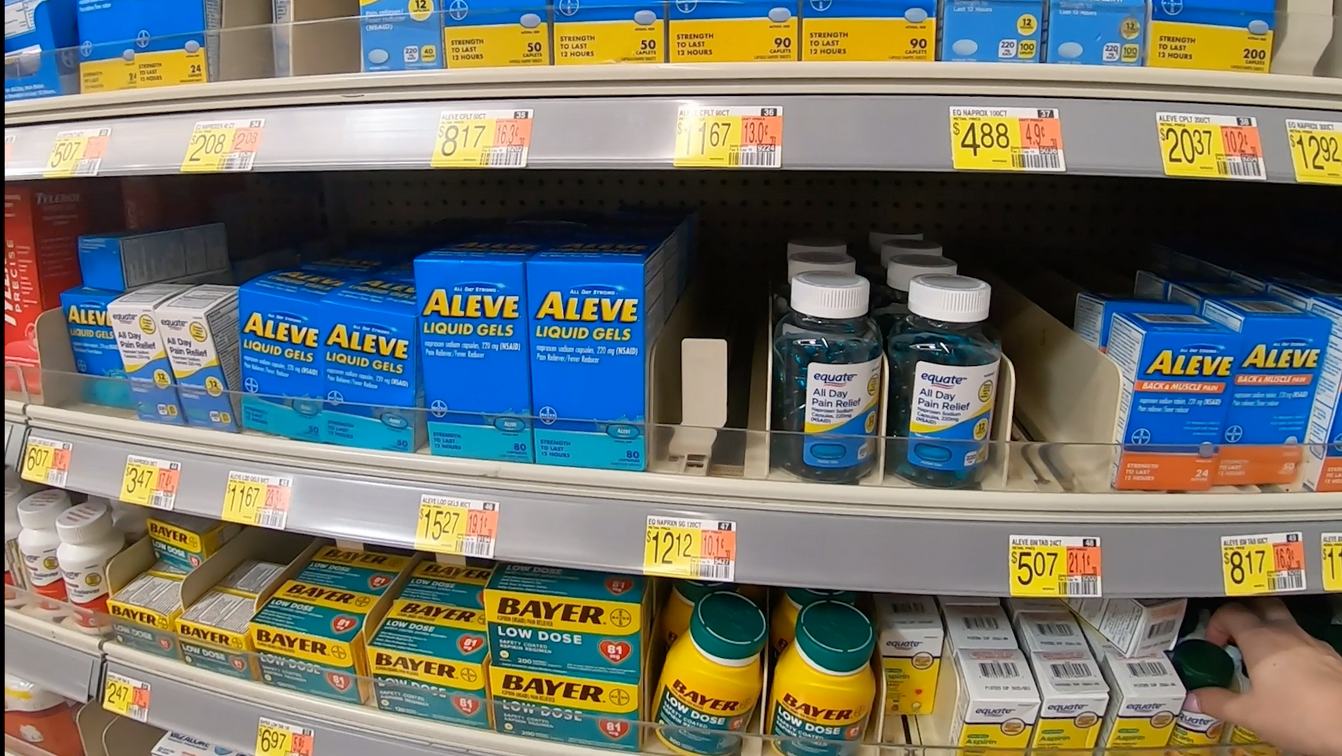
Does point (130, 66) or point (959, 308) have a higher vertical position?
point (130, 66)

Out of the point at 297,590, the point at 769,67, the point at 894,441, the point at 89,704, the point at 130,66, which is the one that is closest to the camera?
the point at 769,67

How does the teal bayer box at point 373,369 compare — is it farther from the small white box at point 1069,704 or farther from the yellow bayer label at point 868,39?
the small white box at point 1069,704

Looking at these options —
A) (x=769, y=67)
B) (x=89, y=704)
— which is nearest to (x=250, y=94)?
(x=769, y=67)

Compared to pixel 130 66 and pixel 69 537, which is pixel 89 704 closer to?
pixel 69 537

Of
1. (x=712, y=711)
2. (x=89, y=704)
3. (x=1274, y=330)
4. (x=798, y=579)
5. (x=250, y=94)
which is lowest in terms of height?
(x=89, y=704)

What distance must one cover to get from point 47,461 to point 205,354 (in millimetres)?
312

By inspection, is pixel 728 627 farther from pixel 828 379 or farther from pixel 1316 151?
pixel 1316 151

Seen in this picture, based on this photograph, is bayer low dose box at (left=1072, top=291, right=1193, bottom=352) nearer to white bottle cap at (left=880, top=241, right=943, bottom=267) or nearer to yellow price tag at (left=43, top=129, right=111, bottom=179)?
white bottle cap at (left=880, top=241, right=943, bottom=267)

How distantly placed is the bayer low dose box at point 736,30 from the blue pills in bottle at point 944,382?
12.4 inches

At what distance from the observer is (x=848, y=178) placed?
146 cm

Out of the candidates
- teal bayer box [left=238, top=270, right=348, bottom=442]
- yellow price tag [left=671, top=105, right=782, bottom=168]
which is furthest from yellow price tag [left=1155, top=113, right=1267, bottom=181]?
teal bayer box [left=238, top=270, right=348, bottom=442]

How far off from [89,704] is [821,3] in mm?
1691

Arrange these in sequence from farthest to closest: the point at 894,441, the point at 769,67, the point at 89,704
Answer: the point at 89,704 → the point at 894,441 → the point at 769,67

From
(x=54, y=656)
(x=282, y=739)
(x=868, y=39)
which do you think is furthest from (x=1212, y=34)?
(x=54, y=656)
